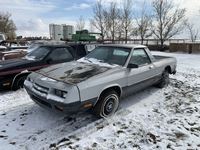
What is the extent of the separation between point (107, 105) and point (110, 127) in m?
0.54

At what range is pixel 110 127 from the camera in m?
3.73

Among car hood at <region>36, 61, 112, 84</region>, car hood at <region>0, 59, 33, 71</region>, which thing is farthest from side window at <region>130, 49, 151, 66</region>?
car hood at <region>0, 59, 33, 71</region>

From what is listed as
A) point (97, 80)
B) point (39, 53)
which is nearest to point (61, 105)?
point (97, 80)

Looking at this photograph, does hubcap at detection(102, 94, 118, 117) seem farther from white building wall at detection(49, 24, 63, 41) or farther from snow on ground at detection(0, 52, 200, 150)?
white building wall at detection(49, 24, 63, 41)

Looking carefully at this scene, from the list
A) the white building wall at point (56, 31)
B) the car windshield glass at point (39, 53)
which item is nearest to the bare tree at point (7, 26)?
the white building wall at point (56, 31)

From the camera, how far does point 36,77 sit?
13.3 ft

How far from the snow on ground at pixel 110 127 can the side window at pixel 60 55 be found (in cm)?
192

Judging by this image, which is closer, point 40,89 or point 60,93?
point 60,93

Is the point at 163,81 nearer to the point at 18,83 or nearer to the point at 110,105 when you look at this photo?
the point at 110,105

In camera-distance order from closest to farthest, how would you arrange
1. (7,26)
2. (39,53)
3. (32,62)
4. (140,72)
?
(140,72) < (32,62) < (39,53) < (7,26)

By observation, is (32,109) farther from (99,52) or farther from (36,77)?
(99,52)

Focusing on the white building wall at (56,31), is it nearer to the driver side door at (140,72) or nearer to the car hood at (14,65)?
the car hood at (14,65)

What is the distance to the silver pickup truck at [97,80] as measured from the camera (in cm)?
343

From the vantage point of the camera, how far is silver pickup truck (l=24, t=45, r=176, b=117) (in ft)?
11.3
